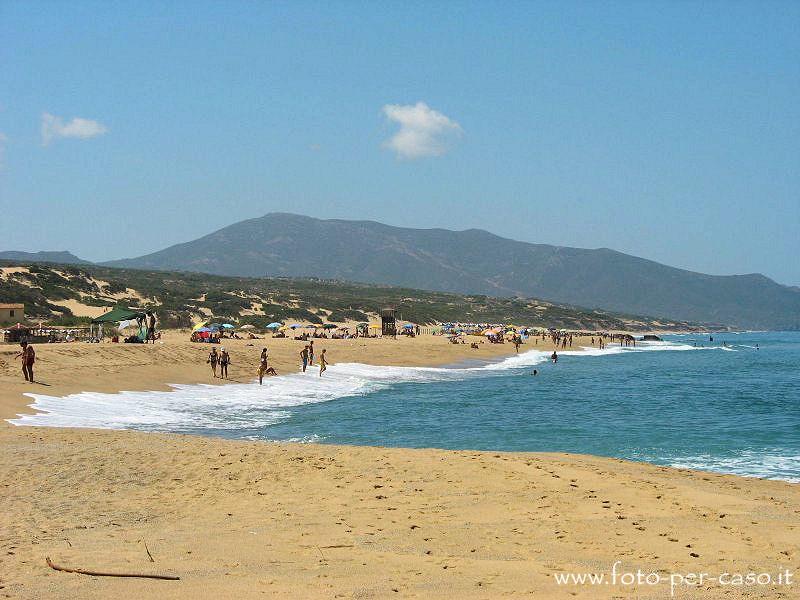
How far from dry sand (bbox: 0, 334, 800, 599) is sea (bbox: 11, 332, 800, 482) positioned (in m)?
3.49

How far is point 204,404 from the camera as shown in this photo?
84.5ft

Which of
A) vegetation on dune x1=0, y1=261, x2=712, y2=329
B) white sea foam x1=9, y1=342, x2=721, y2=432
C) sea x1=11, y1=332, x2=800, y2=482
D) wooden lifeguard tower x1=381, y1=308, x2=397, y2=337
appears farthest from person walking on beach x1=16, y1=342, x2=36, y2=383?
wooden lifeguard tower x1=381, y1=308, x2=397, y2=337

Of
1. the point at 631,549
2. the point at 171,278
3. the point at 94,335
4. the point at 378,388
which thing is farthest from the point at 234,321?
the point at 631,549

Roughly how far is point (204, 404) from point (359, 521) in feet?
58.2

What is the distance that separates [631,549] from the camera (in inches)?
314

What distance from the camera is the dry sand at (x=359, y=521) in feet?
22.5

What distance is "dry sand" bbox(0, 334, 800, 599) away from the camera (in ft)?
22.5

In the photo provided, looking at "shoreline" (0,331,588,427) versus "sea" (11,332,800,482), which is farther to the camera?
"shoreline" (0,331,588,427)

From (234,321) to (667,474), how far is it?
210 feet

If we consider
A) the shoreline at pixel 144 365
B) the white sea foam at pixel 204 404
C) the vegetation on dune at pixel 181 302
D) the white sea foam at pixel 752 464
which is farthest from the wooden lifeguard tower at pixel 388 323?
the white sea foam at pixel 752 464

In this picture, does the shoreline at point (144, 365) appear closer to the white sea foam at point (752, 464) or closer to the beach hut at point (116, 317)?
the beach hut at point (116, 317)

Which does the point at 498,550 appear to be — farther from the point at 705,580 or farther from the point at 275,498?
the point at 275,498

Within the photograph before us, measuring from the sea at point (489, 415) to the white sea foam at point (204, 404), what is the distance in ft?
0.15

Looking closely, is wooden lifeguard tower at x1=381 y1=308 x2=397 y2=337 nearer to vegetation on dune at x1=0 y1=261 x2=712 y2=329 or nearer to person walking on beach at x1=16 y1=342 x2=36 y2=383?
vegetation on dune at x1=0 y1=261 x2=712 y2=329
